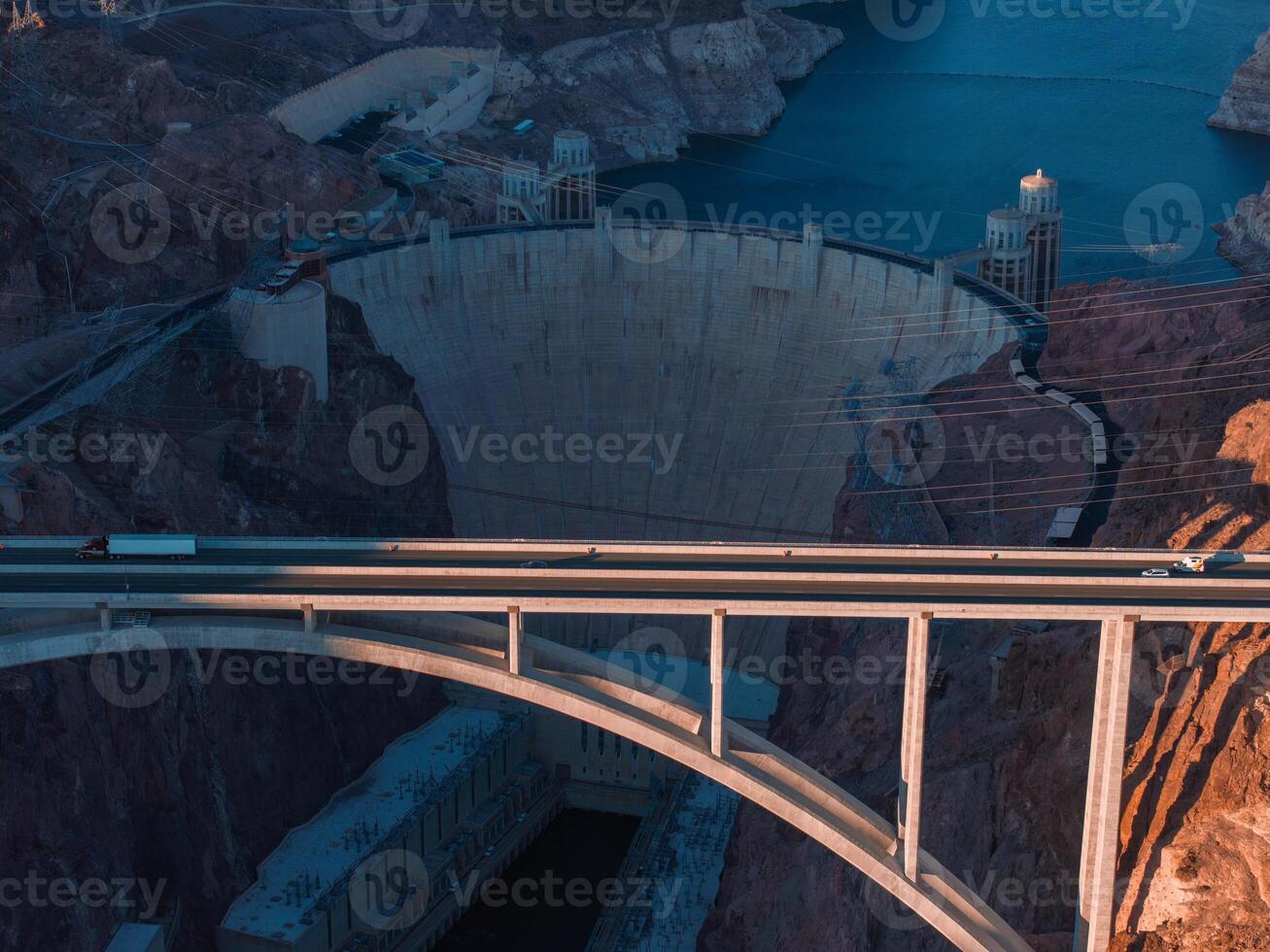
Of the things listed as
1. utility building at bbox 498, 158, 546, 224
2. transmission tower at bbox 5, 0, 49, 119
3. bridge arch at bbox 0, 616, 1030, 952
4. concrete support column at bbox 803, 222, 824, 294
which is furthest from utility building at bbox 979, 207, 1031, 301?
bridge arch at bbox 0, 616, 1030, 952

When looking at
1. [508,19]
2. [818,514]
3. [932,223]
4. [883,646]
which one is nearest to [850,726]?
[883,646]

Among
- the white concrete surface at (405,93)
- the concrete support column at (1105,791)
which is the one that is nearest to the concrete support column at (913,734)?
the concrete support column at (1105,791)

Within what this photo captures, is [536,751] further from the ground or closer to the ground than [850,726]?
closer to the ground

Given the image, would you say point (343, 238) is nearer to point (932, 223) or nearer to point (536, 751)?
point (536, 751)

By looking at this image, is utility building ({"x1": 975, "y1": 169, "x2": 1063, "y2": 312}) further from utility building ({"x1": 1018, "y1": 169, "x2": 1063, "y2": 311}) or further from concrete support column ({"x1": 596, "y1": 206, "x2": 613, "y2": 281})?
concrete support column ({"x1": 596, "y1": 206, "x2": 613, "y2": 281})

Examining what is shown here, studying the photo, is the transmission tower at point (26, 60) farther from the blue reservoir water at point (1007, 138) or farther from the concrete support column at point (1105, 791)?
the concrete support column at point (1105, 791)

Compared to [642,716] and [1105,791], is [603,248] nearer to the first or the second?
[642,716]
